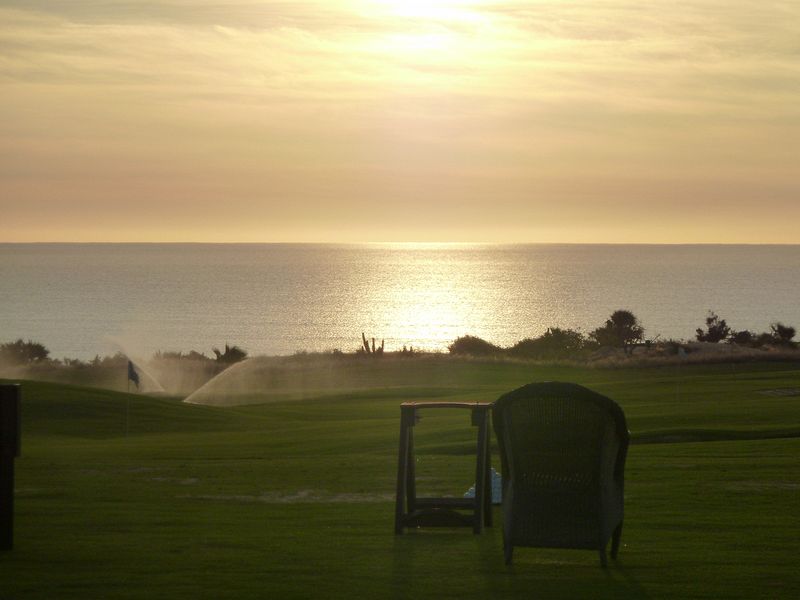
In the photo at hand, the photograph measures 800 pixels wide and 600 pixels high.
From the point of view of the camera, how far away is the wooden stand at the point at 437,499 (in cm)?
1135

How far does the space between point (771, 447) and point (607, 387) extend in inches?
768

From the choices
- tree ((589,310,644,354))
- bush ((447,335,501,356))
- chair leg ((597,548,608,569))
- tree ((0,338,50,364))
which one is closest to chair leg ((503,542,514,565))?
chair leg ((597,548,608,569))

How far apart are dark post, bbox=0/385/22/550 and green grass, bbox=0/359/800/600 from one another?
238mm

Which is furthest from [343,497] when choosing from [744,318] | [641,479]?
[744,318]

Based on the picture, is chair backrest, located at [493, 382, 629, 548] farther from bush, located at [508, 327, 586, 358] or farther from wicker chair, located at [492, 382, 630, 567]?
bush, located at [508, 327, 586, 358]

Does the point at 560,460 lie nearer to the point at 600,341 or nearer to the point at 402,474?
the point at 402,474

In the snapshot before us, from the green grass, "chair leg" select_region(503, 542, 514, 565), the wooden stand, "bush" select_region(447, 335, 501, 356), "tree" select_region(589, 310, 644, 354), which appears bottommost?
the green grass

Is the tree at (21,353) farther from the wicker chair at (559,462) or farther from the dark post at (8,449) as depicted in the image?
the wicker chair at (559,462)

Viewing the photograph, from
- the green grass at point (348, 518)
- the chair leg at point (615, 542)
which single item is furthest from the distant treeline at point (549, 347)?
the chair leg at point (615, 542)

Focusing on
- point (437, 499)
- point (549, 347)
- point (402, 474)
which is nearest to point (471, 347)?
point (549, 347)

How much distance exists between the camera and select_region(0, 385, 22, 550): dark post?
10148 mm

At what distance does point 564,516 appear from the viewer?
9828mm

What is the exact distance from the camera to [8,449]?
33.4 feet

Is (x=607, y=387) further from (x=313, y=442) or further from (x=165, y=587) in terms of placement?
(x=165, y=587)
